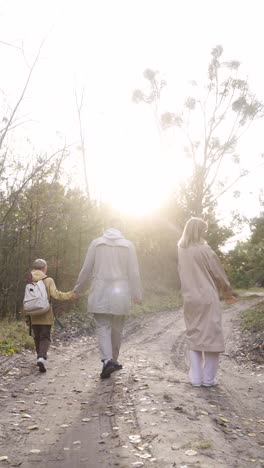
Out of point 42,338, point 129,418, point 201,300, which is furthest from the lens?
point 42,338

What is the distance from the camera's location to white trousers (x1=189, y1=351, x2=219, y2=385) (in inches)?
265

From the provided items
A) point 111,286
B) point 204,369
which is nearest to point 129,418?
point 204,369

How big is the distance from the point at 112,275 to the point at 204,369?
1.85 metres

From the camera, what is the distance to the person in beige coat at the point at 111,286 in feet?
24.4

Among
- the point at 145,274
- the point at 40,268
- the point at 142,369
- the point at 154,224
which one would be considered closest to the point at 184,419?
the point at 142,369

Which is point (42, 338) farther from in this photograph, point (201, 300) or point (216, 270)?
point (216, 270)

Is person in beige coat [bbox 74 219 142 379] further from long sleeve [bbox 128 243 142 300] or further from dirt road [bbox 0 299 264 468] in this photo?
dirt road [bbox 0 299 264 468]

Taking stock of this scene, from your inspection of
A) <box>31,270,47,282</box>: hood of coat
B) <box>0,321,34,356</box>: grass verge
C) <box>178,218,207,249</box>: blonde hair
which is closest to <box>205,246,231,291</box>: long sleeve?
<box>178,218,207,249</box>: blonde hair

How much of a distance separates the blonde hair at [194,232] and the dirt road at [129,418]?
1.81 m

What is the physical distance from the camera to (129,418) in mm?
5254

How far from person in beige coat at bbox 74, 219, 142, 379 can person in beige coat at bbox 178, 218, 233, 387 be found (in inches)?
39.9

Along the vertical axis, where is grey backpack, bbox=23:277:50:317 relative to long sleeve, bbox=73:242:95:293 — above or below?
below

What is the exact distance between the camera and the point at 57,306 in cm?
1695

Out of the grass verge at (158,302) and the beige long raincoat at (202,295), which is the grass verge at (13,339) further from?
the grass verge at (158,302)
